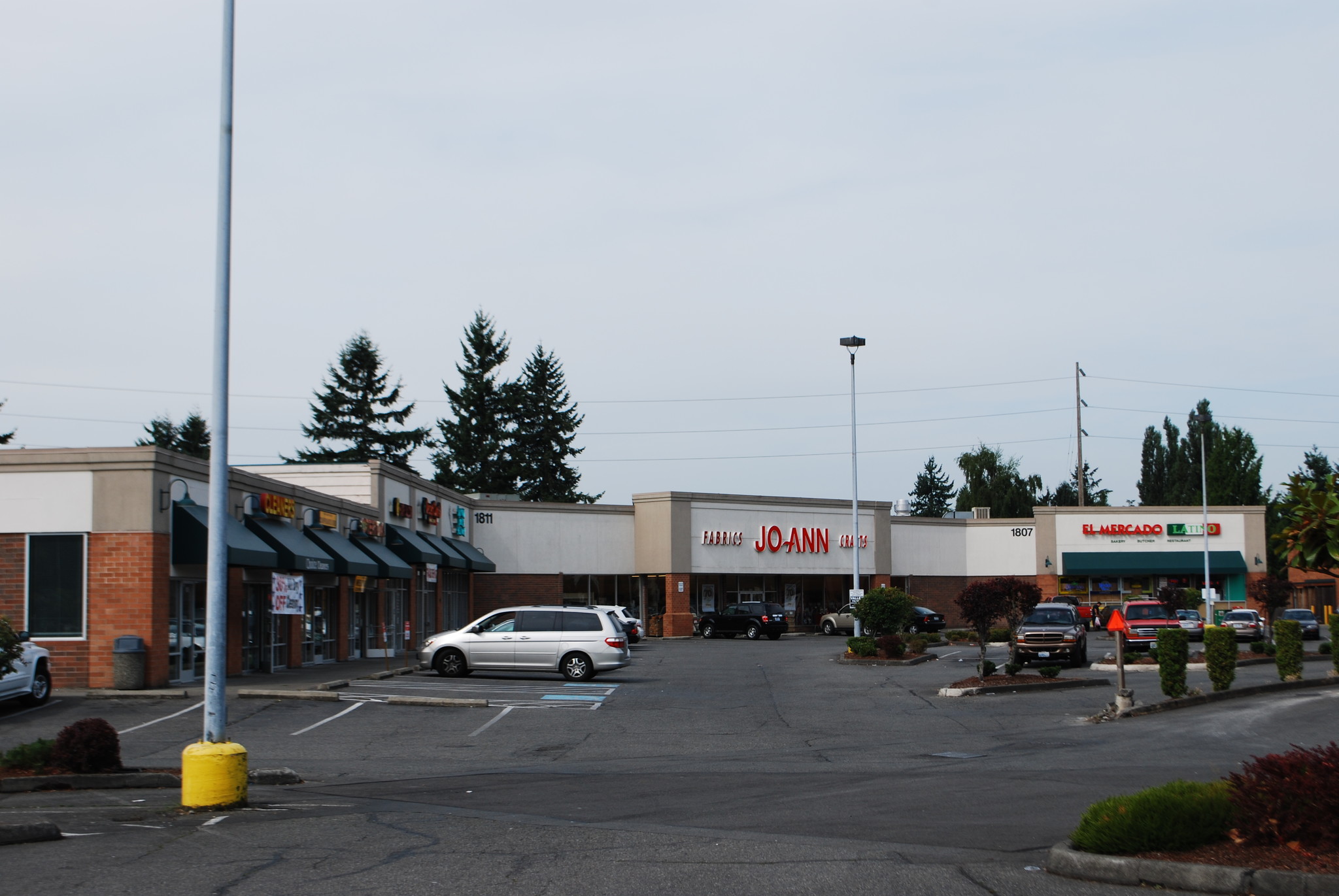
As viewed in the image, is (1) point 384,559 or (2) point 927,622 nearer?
(1) point 384,559

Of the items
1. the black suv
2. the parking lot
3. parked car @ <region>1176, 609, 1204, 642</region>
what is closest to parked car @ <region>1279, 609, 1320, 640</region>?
parked car @ <region>1176, 609, 1204, 642</region>

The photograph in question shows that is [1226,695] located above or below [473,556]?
below

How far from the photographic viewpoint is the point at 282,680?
28438mm

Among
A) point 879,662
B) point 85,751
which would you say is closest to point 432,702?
point 85,751

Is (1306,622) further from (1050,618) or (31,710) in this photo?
(31,710)

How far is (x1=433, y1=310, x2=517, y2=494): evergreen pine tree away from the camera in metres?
83.6

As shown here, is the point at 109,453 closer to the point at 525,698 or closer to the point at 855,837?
the point at 525,698

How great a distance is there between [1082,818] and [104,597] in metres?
21.7

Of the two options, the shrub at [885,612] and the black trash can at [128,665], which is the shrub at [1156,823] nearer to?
the black trash can at [128,665]

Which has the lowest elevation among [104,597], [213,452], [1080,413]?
[104,597]

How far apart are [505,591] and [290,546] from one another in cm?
2359

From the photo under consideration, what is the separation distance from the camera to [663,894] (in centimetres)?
820

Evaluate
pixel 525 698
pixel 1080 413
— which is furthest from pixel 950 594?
pixel 525 698

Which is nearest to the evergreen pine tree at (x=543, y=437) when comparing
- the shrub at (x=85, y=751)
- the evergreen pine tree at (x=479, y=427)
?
the evergreen pine tree at (x=479, y=427)
